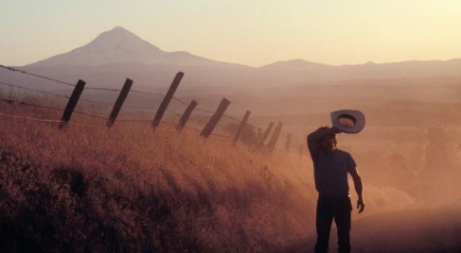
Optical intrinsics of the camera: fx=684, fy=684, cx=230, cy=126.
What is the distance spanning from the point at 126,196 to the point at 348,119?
13.1 feet

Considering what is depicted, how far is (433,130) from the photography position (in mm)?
50875

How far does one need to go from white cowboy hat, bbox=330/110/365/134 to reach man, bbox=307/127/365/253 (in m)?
0.16

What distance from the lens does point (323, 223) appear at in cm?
1008

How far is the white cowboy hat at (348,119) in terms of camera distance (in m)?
10.1

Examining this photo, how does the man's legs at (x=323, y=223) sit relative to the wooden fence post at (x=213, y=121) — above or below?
below

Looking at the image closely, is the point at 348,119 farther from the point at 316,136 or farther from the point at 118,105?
the point at 118,105

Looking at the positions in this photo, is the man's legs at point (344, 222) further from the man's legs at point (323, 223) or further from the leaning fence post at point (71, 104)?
the leaning fence post at point (71, 104)

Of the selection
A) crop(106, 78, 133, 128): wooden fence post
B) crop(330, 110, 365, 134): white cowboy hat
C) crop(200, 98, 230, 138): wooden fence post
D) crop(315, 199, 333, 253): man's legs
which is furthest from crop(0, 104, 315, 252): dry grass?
crop(330, 110, 365, 134): white cowboy hat

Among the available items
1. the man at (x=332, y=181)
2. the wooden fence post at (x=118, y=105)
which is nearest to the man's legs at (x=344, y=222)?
the man at (x=332, y=181)

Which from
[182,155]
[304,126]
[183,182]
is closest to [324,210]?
[183,182]

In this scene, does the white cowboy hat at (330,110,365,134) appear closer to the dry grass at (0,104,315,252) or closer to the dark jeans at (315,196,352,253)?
the dark jeans at (315,196,352,253)

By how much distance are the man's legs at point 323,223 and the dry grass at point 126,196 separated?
8.17 ft

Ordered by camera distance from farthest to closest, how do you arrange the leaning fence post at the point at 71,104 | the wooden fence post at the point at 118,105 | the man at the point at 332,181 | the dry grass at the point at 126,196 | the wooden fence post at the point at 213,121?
the wooden fence post at the point at 213,121
the wooden fence post at the point at 118,105
the leaning fence post at the point at 71,104
the man at the point at 332,181
the dry grass at the point at 126,196

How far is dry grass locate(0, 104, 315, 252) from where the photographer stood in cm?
963
